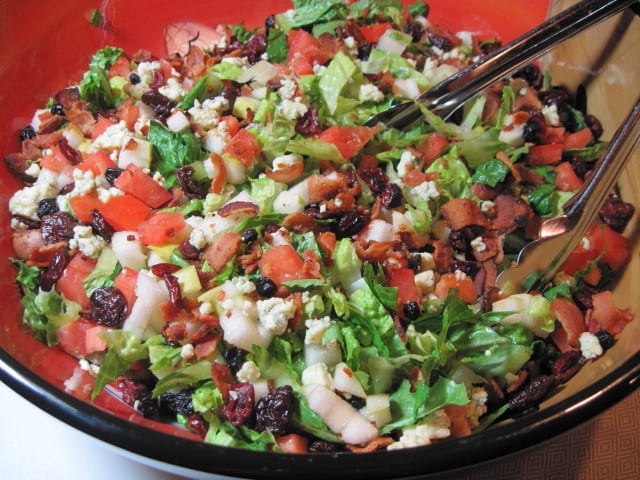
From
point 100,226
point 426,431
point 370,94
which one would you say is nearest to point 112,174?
point 100,226

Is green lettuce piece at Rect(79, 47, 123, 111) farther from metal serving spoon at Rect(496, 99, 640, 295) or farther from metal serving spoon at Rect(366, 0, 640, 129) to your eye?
metal serving spoon at Rect(496, 99, 640, 295)

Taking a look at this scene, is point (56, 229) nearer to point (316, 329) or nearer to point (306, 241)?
point (306, 241)

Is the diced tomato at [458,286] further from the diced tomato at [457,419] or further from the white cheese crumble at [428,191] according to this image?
the diced tomato at [457,419]

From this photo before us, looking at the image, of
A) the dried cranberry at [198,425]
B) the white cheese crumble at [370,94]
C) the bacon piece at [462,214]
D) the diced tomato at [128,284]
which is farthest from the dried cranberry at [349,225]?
the dried cranberry at [198,425]

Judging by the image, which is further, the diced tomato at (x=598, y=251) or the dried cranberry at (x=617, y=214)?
the dried cranberry at (x=617, y=214)

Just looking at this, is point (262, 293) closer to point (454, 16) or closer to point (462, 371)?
point (462, 371)

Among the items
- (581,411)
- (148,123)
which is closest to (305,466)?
(581,411)
